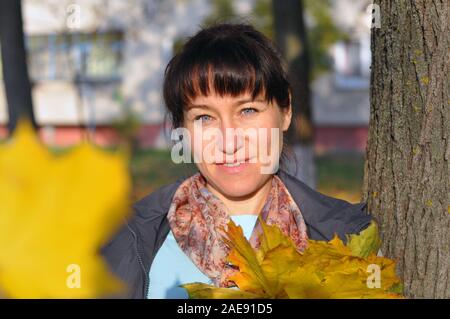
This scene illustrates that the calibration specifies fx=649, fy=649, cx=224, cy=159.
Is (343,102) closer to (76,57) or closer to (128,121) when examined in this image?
(128,121)

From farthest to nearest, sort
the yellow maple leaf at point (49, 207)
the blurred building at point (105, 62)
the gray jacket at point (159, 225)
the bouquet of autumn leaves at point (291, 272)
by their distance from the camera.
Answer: the blurred building at point (105, 62), the gray jacket at point (159, 225), the bouquet of autumn leaves at point (291, 272), the yellow maple leaf at point (49, 207)

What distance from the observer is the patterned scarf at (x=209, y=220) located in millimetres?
1464

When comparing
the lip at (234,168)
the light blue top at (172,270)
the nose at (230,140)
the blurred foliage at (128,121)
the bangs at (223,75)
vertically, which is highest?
the bangs at (223,75)

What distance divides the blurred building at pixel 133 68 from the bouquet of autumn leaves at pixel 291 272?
1548 centimetres

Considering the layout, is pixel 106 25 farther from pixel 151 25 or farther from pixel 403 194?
pixel 403 194

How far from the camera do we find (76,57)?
1841 centimetres

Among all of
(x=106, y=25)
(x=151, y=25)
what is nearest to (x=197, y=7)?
(x=151, y=25)

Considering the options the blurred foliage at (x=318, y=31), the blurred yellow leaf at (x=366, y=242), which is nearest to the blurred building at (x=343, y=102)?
the blurred foliage at (x=318, y=31)

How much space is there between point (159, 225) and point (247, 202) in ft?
0.74

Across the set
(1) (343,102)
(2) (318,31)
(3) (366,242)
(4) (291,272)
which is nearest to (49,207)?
(4) (291,272)

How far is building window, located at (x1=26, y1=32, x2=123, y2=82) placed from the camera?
1739 centimetres

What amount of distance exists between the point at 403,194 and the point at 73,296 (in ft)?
3.49

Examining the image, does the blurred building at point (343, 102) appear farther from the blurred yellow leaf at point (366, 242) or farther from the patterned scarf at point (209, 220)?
the blurred yellow leaf at point (366, 242)

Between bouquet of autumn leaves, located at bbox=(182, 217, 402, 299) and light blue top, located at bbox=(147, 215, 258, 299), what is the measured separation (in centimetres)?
41
